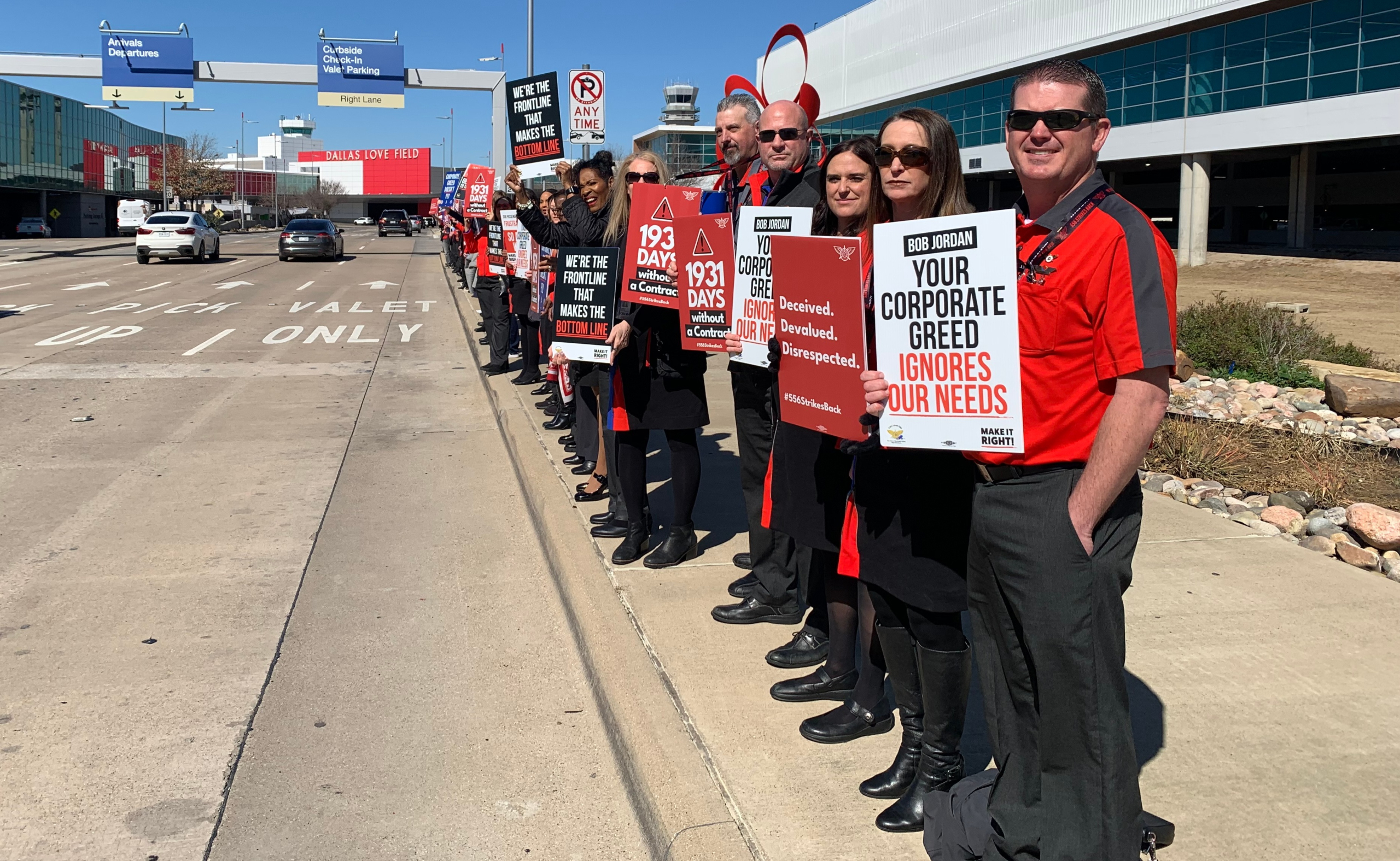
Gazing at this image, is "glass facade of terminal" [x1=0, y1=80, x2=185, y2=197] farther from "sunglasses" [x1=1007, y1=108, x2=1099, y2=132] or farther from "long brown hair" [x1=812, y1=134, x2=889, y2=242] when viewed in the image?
"sunglasses" [x1=1007, y1=108, x2=1099, y2=132]

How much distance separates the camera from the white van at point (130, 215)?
262 ft

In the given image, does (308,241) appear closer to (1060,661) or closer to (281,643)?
(281,643)

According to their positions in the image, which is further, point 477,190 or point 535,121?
point 477,190

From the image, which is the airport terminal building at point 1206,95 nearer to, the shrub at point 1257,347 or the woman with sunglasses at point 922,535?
the shrub at point 1257,347

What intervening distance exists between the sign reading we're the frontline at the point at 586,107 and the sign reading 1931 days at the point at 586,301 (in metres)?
8.25

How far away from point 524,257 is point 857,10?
5311 centimetres

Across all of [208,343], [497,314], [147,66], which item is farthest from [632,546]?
[147,66]

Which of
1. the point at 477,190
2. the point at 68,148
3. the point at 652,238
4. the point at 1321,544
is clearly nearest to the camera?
the point at 652,238

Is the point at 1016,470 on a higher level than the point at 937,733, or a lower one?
higher

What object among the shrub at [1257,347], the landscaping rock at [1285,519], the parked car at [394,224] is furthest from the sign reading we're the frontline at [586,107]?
the parked car at [394,224]

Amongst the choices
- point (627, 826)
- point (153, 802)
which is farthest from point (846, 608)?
point (153, 802)

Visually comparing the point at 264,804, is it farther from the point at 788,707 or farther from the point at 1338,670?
the point at 1338,670

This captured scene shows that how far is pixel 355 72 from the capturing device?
37094 millimetres

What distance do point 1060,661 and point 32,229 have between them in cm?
8004
